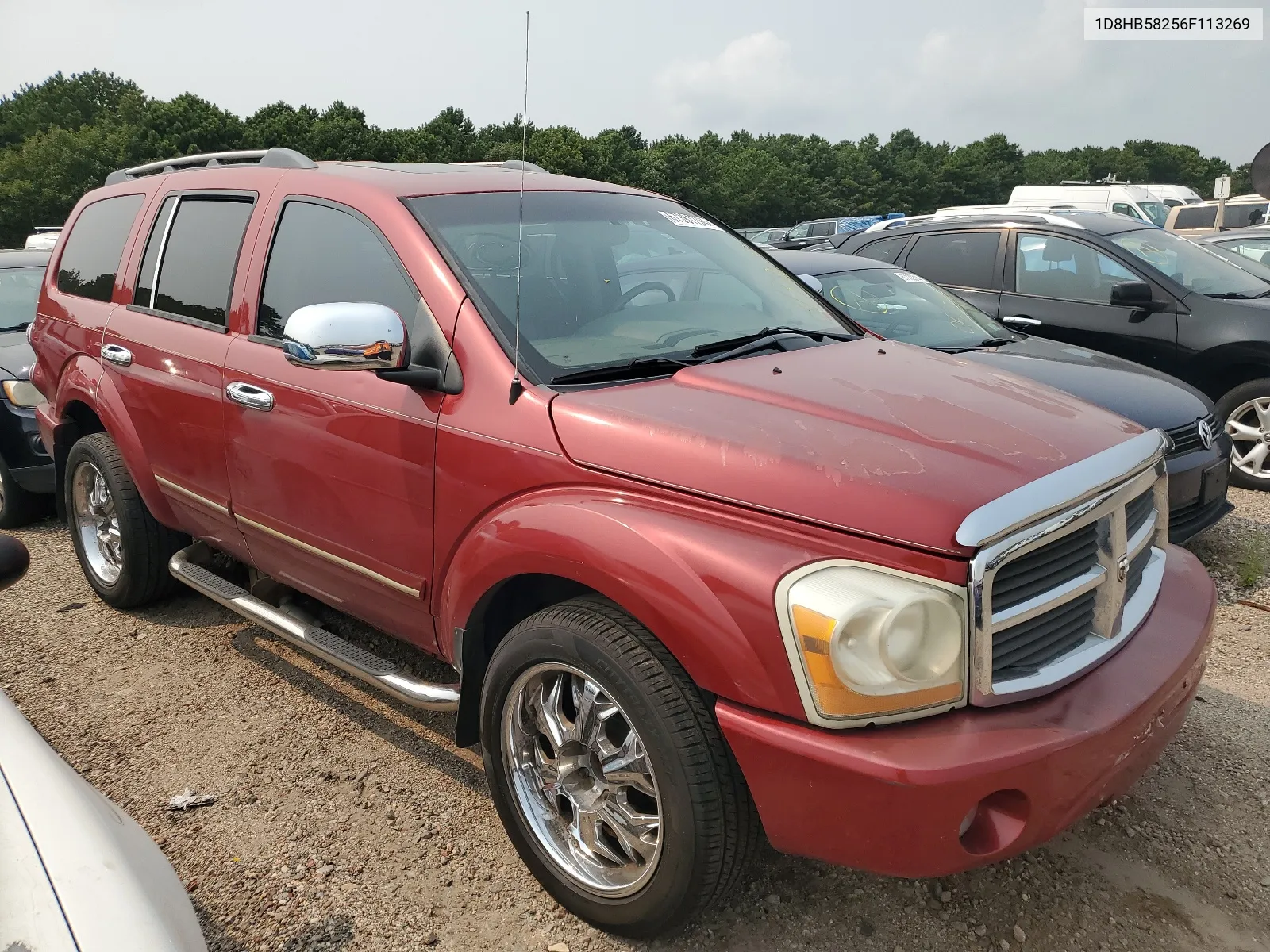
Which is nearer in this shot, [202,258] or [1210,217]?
[202,258]

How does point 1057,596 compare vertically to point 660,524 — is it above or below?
below

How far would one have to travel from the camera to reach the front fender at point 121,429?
379 centimetres

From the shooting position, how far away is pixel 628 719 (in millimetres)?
2049

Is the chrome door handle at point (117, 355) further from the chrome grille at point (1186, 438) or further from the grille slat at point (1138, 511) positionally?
the chrome grille at point (1186, 438)

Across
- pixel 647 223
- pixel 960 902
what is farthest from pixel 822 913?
pixel 647 223

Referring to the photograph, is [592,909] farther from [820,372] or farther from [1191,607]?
[1191,607]

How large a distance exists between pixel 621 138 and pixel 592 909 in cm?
4493

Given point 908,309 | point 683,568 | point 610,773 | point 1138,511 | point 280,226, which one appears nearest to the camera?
point 683,568

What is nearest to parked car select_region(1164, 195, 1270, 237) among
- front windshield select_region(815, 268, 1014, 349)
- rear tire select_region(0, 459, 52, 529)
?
front windshield select_region(815, 268, 1014, 349)

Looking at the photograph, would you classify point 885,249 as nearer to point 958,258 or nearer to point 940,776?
point 958,258

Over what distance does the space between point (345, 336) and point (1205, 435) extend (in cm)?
407

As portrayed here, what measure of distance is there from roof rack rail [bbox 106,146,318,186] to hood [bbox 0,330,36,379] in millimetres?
1682

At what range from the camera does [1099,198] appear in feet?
74.3

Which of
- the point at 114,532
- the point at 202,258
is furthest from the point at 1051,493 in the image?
the point at 114,532
